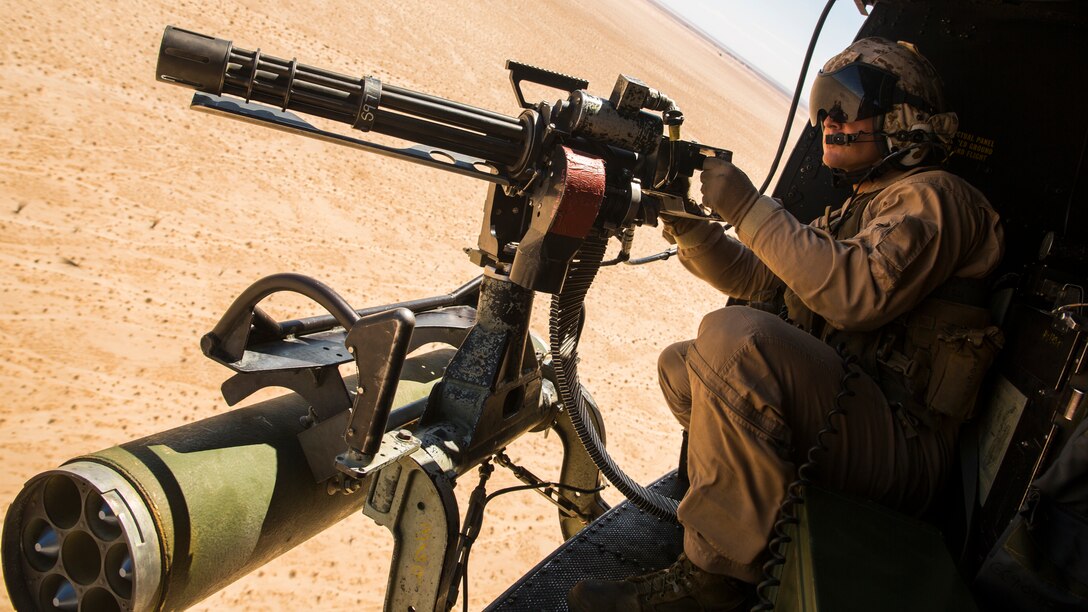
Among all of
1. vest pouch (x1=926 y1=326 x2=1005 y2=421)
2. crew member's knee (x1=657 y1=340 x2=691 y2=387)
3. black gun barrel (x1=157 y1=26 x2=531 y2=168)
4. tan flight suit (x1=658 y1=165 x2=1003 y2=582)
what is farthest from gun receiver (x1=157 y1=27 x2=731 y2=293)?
vest pouch (x1=926 y1=326 x2=1005 y2=421)

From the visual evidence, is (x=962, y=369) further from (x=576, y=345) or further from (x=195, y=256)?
(x=195, y=256)

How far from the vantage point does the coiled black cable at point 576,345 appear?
2.59 m

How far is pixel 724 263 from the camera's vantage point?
3340 millimetres

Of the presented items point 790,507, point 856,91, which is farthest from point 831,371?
point 856,91

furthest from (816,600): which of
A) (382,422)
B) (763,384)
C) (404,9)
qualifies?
(404,9)

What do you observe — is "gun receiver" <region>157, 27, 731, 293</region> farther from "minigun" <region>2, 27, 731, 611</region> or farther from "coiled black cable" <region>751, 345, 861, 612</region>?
"coiled black cable" <region>751, 345, 861, 612</region>

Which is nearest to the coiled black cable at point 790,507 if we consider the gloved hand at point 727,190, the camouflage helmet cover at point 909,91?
the gloved hand at point 727,190

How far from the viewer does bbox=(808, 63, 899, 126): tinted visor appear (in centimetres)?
288

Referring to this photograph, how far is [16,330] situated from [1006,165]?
17.0ft

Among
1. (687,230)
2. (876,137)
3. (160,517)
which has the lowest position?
(160,517)

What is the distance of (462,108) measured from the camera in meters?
2.28

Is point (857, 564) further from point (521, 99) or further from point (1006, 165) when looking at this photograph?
point (1006, 165)

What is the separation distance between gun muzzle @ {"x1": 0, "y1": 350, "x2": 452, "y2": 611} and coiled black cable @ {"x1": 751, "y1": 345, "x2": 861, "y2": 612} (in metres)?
1.26

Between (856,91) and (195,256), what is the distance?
5.00 metres
